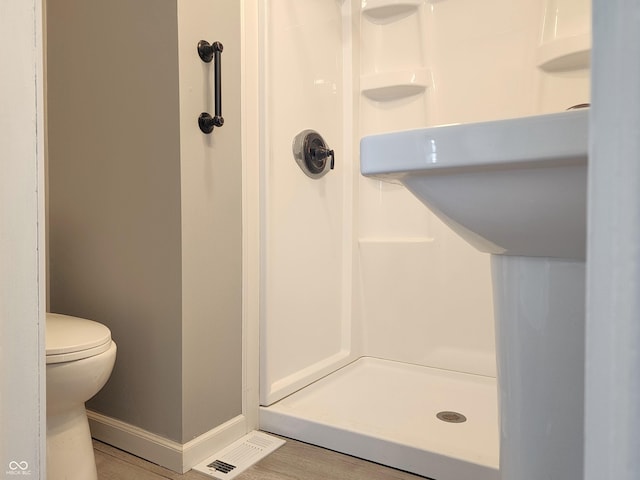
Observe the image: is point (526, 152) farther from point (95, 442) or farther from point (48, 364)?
point (95, 442)

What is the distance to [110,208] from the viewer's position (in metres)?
1.42

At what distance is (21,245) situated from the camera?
2.01 ft

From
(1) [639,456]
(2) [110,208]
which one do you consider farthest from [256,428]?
(1) [639,456]

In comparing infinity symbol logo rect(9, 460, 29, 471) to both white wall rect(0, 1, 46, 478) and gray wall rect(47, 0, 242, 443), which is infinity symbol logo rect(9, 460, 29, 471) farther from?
gray wall rect(47, 0, 242, 443)

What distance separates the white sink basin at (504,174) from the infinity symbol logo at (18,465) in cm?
61

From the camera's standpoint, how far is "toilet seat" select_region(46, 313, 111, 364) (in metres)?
1.05

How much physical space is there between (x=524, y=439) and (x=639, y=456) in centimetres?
57

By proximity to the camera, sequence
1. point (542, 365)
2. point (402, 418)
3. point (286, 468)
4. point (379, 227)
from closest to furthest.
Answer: point (542, 365) < point (286, 468) < point (402, 418) < point (379, 227)

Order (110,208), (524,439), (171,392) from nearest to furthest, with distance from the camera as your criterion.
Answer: (524,439)
(171,392)
(110,208)

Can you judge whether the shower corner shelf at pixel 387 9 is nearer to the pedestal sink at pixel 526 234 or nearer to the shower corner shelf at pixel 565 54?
the shower corner shelf at pixel 565 54

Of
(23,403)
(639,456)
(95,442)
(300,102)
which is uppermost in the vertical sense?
(300,102)

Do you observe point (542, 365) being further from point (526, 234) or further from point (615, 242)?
point (615, 242)

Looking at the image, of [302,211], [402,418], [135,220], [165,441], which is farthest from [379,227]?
[165,441]

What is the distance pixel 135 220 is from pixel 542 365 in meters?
1.14
